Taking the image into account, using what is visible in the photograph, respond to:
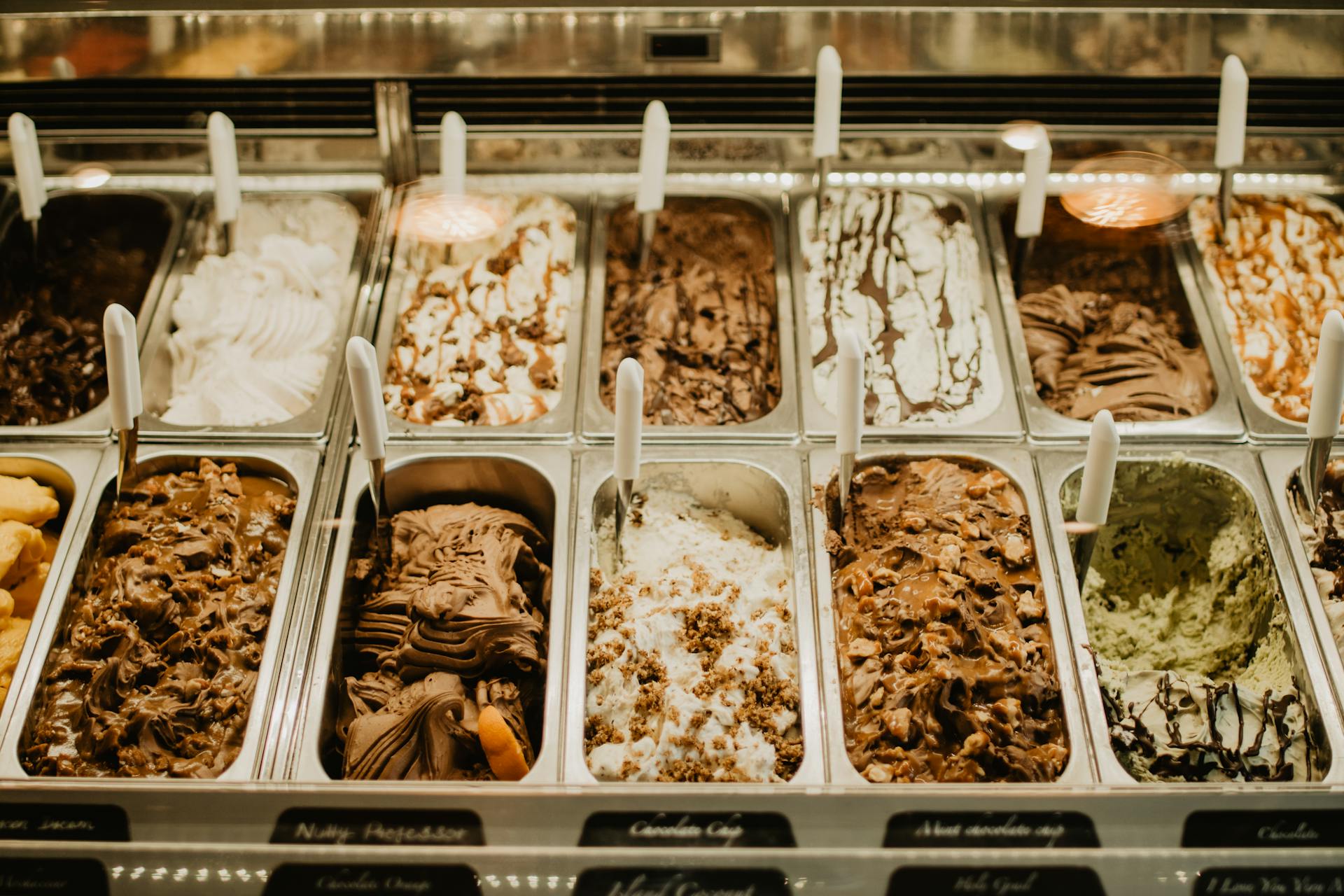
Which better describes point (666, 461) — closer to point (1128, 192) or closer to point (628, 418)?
point (628, 418)

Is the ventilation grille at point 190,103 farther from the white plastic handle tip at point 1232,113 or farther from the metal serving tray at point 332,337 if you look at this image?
the white plastic handle tip at point 1232,113

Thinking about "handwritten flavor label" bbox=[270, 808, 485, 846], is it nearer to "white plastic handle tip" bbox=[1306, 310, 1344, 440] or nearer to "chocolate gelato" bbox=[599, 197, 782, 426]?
"chocolate gelato" bbox=[599, 197, 782, 426]

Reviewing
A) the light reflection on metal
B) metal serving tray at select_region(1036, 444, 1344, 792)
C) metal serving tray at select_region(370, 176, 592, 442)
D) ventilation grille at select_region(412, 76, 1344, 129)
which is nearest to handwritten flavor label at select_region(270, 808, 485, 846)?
metal serving tray at select_region(1036, 444, 1344, 792)

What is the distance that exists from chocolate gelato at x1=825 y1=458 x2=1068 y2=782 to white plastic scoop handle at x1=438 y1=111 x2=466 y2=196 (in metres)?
1.21

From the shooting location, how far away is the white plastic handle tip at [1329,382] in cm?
178

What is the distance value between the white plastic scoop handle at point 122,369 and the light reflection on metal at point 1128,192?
219 cm

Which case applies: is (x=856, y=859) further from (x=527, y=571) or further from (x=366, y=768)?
(x=527, y=571)

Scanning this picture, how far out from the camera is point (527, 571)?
86.5 inches

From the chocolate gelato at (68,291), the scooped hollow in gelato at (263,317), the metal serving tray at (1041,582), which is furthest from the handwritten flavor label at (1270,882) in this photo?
the chocolate gelato at (68,291)

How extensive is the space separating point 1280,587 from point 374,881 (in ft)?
5.63

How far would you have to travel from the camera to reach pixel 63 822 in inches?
49.6

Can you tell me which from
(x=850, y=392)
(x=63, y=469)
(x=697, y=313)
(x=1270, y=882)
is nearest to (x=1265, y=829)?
(x=1270, y=882)

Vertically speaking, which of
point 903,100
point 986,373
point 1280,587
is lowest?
point 1280,587

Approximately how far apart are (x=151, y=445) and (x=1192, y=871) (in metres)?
2.08
